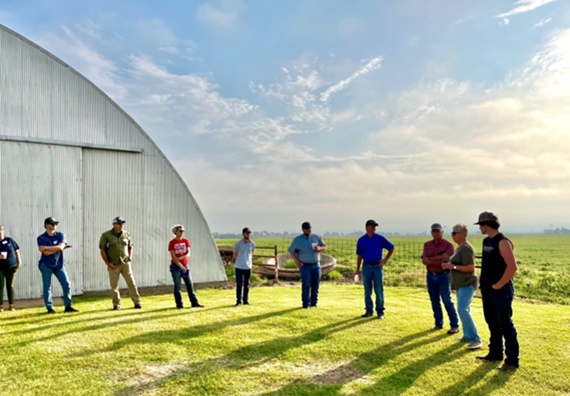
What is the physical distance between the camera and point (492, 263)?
197 inches

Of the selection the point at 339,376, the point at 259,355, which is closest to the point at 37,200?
the point at 259,355

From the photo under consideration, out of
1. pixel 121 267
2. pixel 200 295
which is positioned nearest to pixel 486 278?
pixel 121 267

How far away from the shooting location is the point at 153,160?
460 inches

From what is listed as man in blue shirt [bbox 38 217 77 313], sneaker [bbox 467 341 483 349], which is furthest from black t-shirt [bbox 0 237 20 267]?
sneaker [bbox 467 341 483 349]

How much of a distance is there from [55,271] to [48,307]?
2.63ft

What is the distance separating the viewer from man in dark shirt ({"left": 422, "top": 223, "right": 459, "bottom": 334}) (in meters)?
6.51

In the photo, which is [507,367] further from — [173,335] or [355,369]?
[173,335]

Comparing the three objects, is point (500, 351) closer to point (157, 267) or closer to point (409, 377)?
point (409, 377)

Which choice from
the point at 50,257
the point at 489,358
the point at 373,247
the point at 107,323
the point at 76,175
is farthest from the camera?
the point at 76,175

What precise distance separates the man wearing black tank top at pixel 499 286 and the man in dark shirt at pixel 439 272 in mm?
1307

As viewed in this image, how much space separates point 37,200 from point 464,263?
1024 cm

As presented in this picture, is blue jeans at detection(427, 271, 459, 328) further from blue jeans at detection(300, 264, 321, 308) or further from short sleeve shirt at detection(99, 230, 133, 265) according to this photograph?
short sleeve shirt at detection(99, 230, 133, 265)

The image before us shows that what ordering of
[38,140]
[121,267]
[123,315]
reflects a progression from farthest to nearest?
1. [38,140]
2. [121,267]
3. [123,315]

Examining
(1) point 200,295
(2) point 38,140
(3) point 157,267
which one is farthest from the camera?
(3) point 157,267
